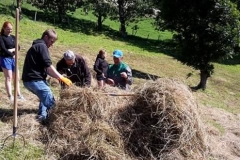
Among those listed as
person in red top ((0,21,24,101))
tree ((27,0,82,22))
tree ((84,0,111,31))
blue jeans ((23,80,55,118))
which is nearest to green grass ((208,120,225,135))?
blue jeans ((23,80,55,118))

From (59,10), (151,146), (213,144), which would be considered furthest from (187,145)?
(59,10)

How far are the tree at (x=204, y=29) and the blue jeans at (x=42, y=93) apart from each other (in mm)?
10498

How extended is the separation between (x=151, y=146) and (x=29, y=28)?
56.6 feet

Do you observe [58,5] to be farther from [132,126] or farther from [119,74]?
[132,126]

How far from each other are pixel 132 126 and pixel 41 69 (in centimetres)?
179

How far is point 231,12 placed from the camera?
15.9 metres

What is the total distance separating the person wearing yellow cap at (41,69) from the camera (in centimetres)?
646

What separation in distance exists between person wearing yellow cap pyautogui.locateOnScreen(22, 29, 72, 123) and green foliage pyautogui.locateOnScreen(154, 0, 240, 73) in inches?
416

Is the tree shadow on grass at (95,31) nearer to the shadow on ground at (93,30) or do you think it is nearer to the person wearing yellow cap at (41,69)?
the shadow on ground at (93,30)

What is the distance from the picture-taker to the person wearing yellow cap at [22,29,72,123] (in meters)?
6.46

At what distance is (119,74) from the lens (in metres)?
8.34

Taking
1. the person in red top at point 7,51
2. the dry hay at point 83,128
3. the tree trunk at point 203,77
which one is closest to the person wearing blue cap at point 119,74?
the dry hay at point 83,128

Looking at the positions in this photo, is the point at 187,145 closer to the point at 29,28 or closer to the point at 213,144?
the point at 213,144

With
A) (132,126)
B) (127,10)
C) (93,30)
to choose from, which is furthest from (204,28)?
(127,10)
